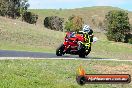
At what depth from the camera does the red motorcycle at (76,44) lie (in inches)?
1040

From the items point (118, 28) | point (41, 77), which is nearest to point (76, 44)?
point (41, 77)

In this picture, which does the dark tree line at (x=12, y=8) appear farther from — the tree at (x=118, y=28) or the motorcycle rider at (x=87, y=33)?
the motorcycle rider at (x=87, y=33)

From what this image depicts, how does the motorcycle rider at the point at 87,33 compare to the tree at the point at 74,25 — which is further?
the tree at the point at 74,25

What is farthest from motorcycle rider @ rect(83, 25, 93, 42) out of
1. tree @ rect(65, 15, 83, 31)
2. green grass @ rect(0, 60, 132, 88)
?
tree @ rect(65, 15, 83, 31)

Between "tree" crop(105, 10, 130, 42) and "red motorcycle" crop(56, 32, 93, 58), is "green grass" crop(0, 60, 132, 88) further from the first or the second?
"tree" crop(105, 10, 130, 42)

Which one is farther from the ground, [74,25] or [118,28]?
[118,28]

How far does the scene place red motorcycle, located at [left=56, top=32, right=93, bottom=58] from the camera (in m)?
26.4

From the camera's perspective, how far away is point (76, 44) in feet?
88.8

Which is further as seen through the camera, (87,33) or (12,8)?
(12,8)

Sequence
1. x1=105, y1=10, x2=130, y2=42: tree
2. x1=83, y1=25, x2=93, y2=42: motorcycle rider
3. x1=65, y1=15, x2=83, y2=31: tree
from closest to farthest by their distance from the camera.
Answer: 1. x1=83, y1=25, x2=93, y2=42: motorcycle rider
2. x1=105, y1=10, x2=130, y2=42: tree
3. x1=65, y1=15, x2=83, y2=31: tree

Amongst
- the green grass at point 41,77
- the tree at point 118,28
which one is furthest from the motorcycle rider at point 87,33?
the tree at point 118,28

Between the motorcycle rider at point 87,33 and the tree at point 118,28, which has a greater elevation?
the motorcycle rider at point 87,33

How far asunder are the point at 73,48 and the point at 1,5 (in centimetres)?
10841

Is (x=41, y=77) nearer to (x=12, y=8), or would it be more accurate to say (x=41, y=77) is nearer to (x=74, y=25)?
(x=12, y=8)
